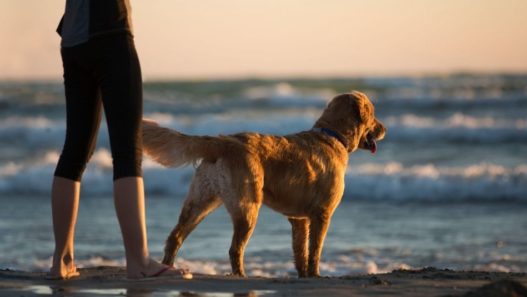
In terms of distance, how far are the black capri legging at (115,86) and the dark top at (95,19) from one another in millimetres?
36

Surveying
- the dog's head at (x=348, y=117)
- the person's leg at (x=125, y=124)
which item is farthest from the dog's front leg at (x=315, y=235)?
the person's leg at (x=125, y=124)

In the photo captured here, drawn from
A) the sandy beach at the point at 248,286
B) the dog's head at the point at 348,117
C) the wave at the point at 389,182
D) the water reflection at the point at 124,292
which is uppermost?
the wave at the point at 389,182

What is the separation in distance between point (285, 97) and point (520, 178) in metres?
17.2

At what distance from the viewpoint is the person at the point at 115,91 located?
4668mm

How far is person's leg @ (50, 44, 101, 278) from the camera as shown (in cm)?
487

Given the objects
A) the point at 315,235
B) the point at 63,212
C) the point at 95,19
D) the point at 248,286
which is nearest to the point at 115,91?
the point at 95,19

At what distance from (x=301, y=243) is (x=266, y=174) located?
2.50ft

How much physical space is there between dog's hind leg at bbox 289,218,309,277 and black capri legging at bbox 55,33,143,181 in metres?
1.80

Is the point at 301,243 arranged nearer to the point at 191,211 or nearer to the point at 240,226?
the point at 240,226

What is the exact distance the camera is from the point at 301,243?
6.27m

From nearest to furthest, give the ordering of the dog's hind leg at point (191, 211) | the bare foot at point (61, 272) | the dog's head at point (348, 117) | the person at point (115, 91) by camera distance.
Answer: the person at point (115, 91)
the bare foot at point (61, 272)
the dog's hind leg at point (191, 211)
the dog's head at point (348, 117)

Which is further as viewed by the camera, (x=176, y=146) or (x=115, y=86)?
(x=176, y=146)

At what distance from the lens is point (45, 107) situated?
28.5 metres

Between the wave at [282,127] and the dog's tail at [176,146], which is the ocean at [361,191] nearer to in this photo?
the wave at [282,127]
